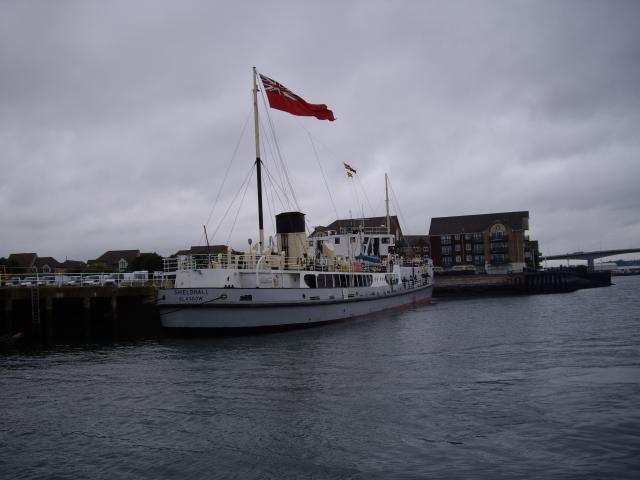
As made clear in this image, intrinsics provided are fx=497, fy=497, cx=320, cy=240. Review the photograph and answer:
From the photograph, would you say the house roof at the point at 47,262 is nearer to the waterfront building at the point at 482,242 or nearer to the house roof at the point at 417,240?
the house roof at the point at 417,240

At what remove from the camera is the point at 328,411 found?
1331cm

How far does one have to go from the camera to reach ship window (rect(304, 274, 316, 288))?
31.3 meters

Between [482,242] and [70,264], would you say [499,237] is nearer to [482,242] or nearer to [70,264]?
[482,242]

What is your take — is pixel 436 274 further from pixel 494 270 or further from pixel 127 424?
pixel 127 424

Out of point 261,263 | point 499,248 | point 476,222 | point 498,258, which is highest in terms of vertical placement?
point 476,222

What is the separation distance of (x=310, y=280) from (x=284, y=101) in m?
11.2

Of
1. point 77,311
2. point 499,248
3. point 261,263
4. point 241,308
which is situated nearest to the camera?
point 241,308

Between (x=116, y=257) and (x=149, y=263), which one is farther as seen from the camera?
(x=116, y=257)

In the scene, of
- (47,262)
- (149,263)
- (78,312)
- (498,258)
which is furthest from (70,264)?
(498,258)

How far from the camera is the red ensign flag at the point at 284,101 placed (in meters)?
29.4

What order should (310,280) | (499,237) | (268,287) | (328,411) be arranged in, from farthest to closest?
(499,237) → (310,280) → (268,287) → (328,411)

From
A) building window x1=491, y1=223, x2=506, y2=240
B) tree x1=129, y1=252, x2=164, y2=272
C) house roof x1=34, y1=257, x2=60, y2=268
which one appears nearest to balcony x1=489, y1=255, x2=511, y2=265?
building window x1=491, y1=223, x2=506, y2=240

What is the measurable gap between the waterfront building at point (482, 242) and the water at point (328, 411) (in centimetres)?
8526

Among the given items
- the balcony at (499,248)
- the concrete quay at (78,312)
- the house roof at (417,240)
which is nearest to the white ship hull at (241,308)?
the concrete quay at (78,312)
